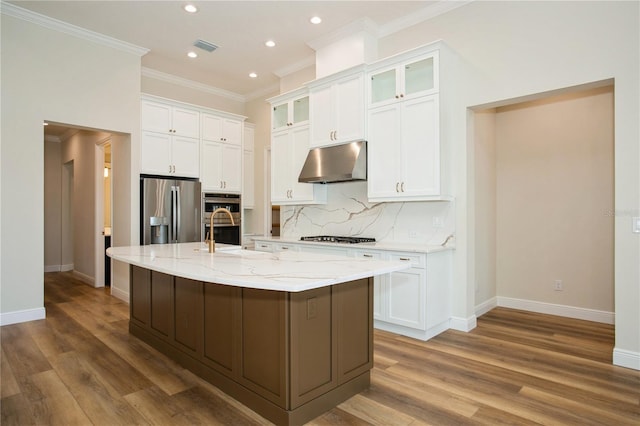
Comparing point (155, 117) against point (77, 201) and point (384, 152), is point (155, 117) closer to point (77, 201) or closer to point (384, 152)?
point (77, 201)

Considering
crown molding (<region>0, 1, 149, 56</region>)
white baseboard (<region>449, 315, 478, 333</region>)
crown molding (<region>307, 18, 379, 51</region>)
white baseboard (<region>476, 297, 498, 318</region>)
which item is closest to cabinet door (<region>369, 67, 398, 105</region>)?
crown molding (<region>307, 18, 379, 51</region>)

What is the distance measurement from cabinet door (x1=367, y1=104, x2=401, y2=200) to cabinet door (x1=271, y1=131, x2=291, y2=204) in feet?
4.59

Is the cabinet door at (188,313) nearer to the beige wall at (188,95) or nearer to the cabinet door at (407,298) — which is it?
the cabinet door at (407,298)

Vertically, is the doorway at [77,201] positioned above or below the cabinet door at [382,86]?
below

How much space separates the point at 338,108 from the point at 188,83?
324 centimetres

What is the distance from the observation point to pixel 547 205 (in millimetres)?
4359

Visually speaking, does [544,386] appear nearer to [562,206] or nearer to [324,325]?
[324,325]

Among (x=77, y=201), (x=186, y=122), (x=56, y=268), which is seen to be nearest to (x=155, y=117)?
(x=186, y=122)

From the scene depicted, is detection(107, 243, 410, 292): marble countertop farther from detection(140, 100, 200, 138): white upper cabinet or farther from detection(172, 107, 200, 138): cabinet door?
detection(172, 107, 200, 138): cabinet door

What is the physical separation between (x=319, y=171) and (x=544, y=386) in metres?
2.95

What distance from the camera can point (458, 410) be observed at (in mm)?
2211

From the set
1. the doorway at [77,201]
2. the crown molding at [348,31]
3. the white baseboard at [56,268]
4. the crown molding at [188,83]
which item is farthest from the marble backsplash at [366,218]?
the white baseboard at [56,268]

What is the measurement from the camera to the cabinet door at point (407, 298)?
11.3 ft

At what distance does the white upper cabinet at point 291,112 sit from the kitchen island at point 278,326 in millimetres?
2600
